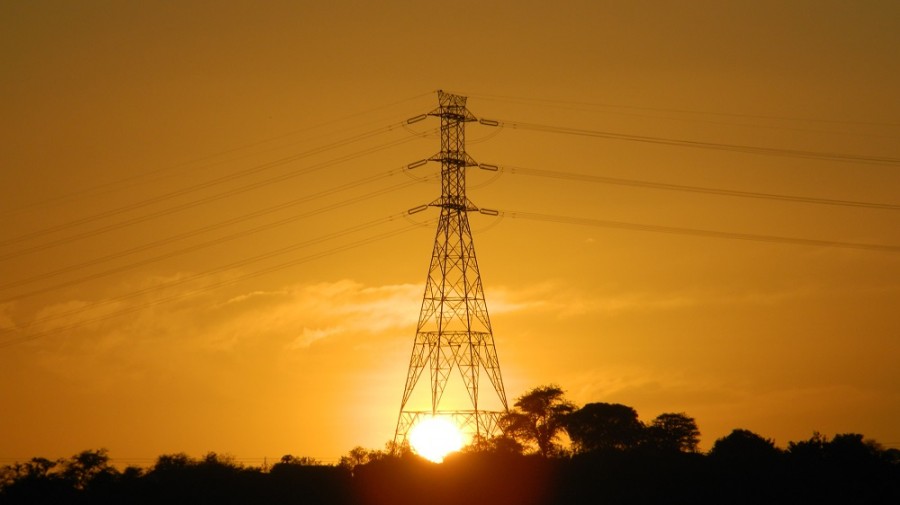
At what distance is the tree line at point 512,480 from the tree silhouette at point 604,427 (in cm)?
4709

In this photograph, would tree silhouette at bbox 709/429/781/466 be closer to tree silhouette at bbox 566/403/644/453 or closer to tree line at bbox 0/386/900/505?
tree line at bbox 0/386/900/505

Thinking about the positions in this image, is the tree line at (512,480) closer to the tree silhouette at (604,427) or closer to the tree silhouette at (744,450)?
the tree silhouette at (744,450)

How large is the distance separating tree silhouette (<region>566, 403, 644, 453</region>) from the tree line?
47.1m

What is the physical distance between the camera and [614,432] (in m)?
165

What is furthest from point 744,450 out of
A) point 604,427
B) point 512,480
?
point 604,427

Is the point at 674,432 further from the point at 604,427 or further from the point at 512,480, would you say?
the point at 512,480

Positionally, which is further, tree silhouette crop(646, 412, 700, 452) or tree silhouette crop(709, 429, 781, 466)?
tree silhouette crop(646, 412, 700, 452)

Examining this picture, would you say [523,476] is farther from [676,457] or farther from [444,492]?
[676,457]

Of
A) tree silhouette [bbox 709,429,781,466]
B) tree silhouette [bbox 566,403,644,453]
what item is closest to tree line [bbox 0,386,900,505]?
tree silhouette [bbox 709,429,781,466]

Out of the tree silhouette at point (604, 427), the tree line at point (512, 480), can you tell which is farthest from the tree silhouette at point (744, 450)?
the tree silhouette at point (604, 427)

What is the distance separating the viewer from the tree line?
320 feet

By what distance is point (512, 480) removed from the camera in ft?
335

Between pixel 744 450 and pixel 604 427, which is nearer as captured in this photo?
pixel 744 450

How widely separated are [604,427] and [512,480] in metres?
66.0
